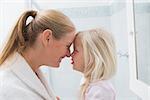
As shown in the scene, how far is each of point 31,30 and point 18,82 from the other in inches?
6.6

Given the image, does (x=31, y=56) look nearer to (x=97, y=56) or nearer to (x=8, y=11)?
(x=97, y=56)

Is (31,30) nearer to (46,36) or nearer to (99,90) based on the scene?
(46,36)

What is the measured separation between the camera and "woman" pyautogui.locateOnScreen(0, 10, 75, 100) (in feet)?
2.76

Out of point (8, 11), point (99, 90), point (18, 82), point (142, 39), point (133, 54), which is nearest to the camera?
point (18, 82)

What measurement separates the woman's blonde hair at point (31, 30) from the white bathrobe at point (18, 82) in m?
0.03

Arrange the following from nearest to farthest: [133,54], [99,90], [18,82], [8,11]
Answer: [18,82], [99,90], [133,54], [8,11]

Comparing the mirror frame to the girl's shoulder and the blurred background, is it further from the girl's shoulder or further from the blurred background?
the blurred background

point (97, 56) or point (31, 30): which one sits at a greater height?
point (31, 30)

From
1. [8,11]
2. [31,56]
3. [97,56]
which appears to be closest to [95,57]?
[97,56]

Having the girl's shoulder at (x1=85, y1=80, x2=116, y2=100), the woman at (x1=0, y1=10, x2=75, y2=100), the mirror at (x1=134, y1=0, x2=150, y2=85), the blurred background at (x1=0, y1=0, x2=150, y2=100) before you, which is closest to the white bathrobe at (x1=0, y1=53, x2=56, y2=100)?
the woman at (x1=0, y1=10, x2=75, y2=100)

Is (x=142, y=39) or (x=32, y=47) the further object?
(x=142, y=39)

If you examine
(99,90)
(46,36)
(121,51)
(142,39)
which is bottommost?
(121,51)

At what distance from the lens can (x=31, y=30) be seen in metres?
0.86

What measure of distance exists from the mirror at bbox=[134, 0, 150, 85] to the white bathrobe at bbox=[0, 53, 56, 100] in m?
0.43
